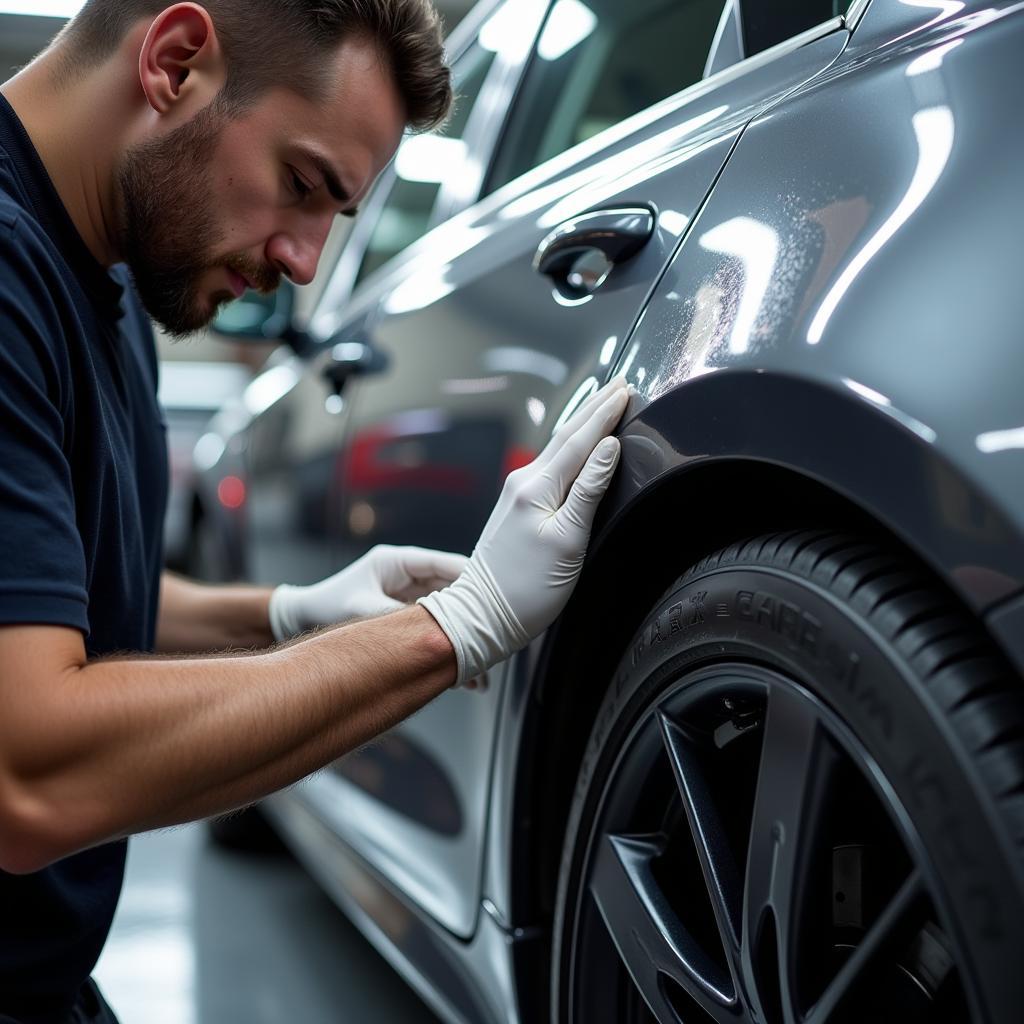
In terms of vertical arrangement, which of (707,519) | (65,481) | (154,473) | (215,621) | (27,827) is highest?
(707,519)

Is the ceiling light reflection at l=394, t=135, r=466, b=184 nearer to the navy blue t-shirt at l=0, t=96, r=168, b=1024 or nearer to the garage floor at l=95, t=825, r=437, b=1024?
the navy blue t-shirt at l=0, t=96, r=168, b=1024

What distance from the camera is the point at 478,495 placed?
1244 mm

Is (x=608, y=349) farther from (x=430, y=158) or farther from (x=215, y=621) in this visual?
(x=430, y=158)

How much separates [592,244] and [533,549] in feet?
0.93

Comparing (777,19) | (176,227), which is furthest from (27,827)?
(777,19)

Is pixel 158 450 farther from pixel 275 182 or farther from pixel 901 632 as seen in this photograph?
pixel 901 632

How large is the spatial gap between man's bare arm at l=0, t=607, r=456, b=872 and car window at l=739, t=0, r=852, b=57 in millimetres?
667

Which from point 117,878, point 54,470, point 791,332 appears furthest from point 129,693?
point 791,332

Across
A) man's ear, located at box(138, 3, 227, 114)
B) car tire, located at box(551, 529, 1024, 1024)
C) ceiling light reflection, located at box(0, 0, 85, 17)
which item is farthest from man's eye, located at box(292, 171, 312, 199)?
ceiling light reflection, located at box(0, 0, 85, 17)

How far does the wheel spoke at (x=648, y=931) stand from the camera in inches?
33.6

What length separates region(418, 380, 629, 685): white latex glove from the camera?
97 centimetres

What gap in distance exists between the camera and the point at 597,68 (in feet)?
5.23

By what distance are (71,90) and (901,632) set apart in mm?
972

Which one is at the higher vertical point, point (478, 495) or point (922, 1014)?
point (478, 495)
